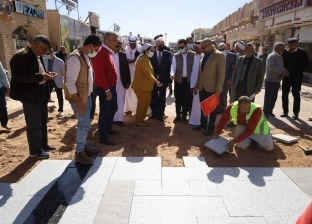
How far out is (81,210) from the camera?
239cm

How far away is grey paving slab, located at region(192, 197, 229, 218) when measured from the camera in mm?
2336

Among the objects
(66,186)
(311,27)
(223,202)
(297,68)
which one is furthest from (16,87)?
(311,27)

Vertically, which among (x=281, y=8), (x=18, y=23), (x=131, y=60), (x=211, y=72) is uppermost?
(x=281, y=8)

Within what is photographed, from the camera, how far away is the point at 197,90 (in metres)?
5.02

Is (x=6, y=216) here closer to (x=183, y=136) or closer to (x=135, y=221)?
(x=135, y=221)

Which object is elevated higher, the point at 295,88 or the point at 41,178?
the point at 295,88

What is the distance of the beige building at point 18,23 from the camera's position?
891cm

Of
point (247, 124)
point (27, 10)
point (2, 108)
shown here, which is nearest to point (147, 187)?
point (247, 124)

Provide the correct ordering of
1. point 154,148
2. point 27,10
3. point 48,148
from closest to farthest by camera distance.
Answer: point 48,148
point 154,148
point 27,10

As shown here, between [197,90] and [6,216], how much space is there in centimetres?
380

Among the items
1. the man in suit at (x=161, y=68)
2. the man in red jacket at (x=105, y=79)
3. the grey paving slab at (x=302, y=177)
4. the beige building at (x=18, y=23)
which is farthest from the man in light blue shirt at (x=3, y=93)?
the beige building at (x=18, y=23)

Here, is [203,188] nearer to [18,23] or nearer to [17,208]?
[17,208]

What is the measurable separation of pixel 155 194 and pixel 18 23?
33.3 feet

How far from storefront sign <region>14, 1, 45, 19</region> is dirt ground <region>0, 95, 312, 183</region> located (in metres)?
6.50
